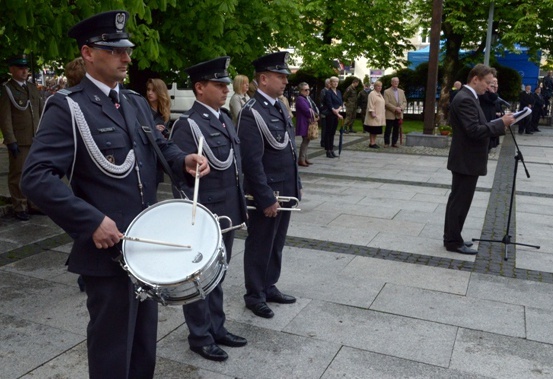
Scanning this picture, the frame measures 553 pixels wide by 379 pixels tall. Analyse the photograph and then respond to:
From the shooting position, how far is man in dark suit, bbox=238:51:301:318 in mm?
4332

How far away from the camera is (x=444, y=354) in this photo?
13.2 ft

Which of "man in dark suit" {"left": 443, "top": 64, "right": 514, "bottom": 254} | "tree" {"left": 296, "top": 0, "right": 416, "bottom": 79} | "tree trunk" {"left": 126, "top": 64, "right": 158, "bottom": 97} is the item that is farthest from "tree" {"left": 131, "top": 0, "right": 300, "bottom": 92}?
"tree" {"left": 296, "top": 0, "right": 416, "bottom": 79}

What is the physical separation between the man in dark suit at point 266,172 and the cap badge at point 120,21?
1.72m

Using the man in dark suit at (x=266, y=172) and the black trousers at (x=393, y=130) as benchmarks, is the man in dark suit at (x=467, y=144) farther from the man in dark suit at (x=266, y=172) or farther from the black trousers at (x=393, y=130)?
the black trousers at (x=393, y=130)

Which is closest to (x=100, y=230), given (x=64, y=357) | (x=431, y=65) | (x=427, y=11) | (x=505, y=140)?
(x=64, y=357)

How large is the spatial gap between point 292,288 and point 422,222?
10.5 feet

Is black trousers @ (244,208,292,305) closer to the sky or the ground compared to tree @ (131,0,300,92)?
closer to the ground

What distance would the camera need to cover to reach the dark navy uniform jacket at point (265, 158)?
4.31 meters

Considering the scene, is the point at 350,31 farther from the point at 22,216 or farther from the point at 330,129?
the point at 22,216

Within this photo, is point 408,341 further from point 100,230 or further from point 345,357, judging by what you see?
point 100,230

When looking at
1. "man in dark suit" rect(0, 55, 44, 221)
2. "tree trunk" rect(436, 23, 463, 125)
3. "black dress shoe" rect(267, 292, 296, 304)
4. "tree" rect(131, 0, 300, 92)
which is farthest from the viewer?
"tree trunk" rect(436, 23, 463, 125)

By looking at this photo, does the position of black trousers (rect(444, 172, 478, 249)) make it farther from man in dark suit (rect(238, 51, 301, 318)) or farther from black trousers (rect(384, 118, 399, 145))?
black trousers (rect(384, 118, 399, 145))

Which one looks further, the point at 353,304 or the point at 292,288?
the point at 292,288

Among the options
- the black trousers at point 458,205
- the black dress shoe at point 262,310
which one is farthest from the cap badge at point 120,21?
the black trousers at point 458,205
